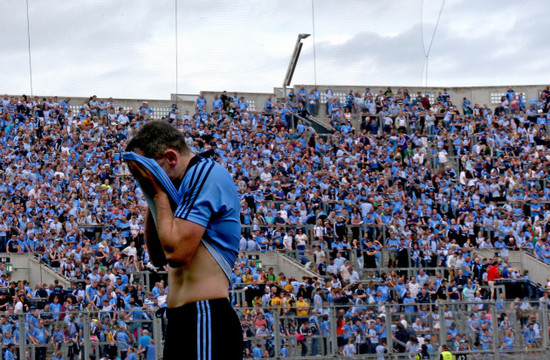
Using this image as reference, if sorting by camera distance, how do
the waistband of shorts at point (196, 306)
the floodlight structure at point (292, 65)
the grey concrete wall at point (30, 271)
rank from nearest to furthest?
the waistband of shorts at point (196, 306) < the grey concrete wall at point (30, 271) < the floodlight structure at point (292, 65)

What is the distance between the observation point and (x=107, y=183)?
2762 centimetres

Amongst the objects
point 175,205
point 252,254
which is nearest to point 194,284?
point 175,205

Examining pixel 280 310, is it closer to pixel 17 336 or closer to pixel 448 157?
pixel 17 336

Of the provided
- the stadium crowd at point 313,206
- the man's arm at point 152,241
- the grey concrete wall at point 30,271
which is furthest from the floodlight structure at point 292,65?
the man's arm at point 152,241

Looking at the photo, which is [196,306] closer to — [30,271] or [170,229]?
[170,229]

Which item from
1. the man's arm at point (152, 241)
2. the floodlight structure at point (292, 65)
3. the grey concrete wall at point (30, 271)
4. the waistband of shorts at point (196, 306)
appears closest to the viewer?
the waistband of shorts at point (196, 306)

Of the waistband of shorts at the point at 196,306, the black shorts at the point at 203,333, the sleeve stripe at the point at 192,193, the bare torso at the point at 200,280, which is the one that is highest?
the sleeve stripe at the point at 192,193

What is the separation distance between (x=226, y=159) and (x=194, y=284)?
26866 millimetres

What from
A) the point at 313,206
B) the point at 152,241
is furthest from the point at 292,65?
the point at 152,241

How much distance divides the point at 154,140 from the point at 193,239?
50 centimetres

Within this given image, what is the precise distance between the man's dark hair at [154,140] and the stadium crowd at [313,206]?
45.5 ft

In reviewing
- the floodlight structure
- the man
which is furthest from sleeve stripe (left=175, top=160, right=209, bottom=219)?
the floodlight structure

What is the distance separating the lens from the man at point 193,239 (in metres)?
4.19

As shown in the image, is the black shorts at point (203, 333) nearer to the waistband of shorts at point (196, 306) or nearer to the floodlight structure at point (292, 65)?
the waistband of shorts at point (196, 306)
